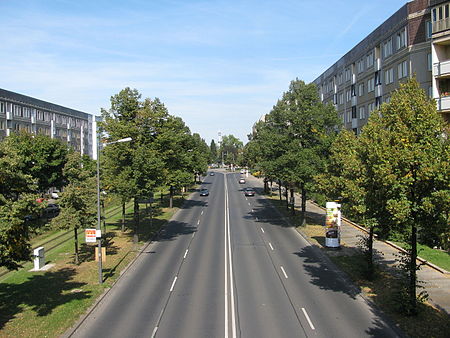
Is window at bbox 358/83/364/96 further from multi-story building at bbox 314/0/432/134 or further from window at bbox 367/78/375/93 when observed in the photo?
window at bbox 367/78/375/93

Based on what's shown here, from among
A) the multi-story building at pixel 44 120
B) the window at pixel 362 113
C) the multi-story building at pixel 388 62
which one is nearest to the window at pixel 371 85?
the multi-story building at pixel 388 62

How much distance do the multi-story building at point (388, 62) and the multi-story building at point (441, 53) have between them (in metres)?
0.08

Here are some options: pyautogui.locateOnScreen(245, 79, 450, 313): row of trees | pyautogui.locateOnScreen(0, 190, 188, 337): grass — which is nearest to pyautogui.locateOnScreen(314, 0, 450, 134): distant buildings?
pyautogui.locateOnScreen(245, 79, 450, 313): row of trees

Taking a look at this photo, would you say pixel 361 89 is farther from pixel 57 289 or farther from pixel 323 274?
pixel 57 289

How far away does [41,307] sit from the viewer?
18000mm

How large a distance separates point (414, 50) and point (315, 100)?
975 centimetres

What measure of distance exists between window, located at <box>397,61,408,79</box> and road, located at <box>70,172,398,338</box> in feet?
62.0

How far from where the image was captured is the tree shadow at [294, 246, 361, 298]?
20.4 metres

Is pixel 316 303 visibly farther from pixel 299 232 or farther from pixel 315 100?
pixel 315 100

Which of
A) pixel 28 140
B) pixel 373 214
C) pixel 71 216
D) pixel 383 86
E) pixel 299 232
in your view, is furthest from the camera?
pixel 28 140

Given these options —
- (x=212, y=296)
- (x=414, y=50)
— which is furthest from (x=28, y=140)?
(x=414, y=50)

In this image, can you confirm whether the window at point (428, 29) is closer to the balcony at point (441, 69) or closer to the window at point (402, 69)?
the window at point (402, 69)

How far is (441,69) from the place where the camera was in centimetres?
3092

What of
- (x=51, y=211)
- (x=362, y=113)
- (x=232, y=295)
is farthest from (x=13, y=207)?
(x=362, y=113)
